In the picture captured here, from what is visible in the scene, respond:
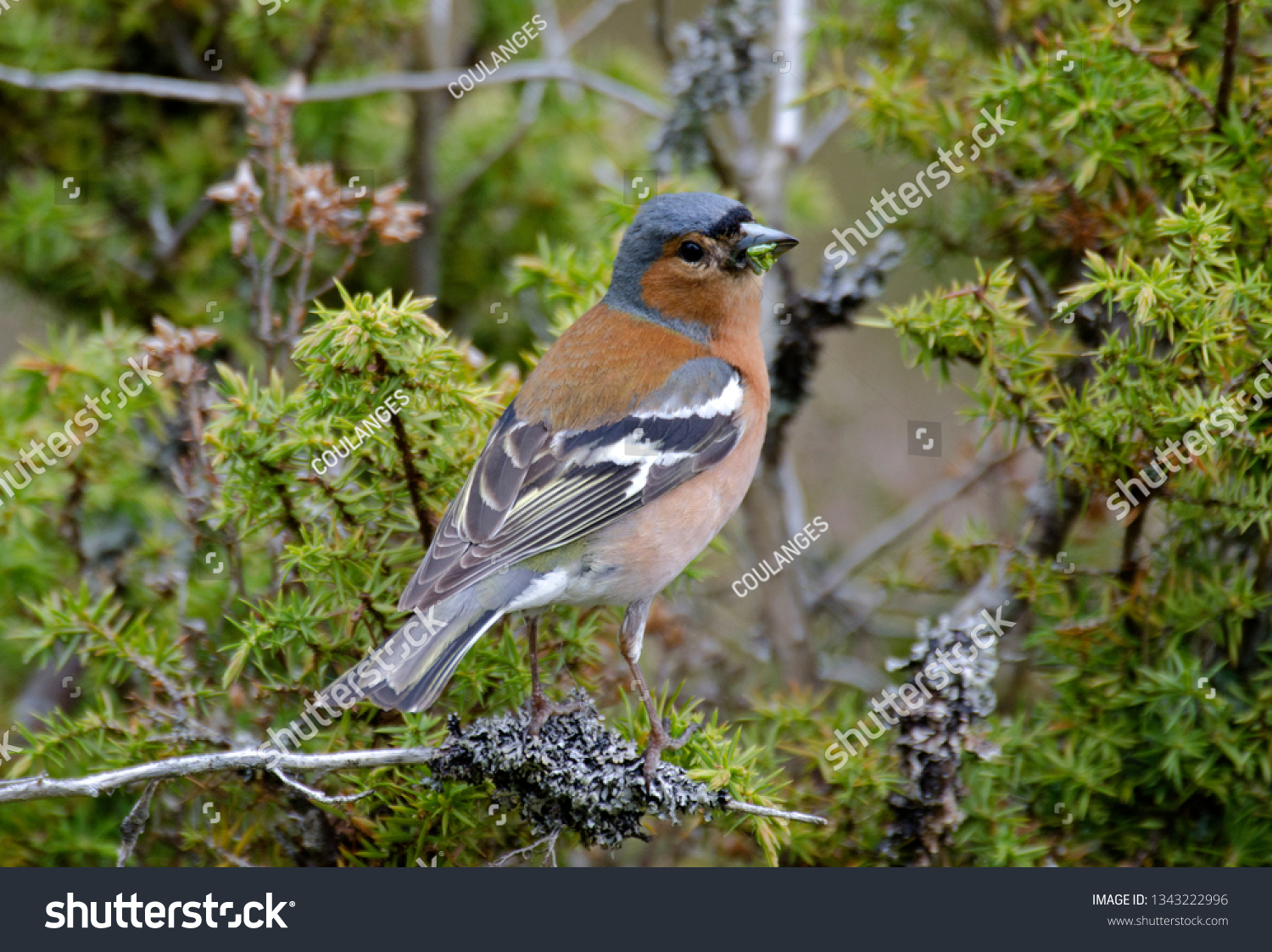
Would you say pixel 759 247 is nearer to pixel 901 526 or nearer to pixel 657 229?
pixel 657 229

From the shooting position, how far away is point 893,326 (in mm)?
2693

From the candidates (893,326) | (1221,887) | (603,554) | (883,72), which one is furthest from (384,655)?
(883,72)

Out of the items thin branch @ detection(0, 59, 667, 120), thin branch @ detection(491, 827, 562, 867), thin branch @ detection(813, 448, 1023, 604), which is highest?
thin branch @ detection(0, 59, 667, 120)

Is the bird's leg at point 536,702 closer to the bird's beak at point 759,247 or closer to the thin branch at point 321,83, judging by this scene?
the bird's beak at point 759,247

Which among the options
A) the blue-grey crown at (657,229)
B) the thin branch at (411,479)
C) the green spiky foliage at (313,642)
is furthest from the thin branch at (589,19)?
the thin branch at (411,479)

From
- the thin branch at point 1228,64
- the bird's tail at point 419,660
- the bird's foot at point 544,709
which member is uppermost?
the thin branch at point 1228,64

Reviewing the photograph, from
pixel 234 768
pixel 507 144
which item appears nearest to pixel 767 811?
pixel 234 768

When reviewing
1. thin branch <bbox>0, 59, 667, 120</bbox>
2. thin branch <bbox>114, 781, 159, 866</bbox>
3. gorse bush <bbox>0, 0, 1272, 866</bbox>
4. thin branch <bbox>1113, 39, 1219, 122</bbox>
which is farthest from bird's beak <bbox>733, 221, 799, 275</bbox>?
thin branch <bbox>114, 781, 159, 866</bbox>

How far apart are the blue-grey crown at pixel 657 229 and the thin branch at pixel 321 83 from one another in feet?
2.35

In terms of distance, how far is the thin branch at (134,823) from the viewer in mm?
2240

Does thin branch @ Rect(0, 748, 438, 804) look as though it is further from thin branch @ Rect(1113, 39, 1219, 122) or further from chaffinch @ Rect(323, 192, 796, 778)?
thin branch @ Rect(1113, 39, 1219, 122)

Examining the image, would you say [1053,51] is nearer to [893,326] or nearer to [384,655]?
[893,326]

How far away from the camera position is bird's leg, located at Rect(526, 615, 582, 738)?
237cm

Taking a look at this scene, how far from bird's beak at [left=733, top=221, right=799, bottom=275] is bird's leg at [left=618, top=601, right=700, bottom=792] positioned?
44.2 inches
